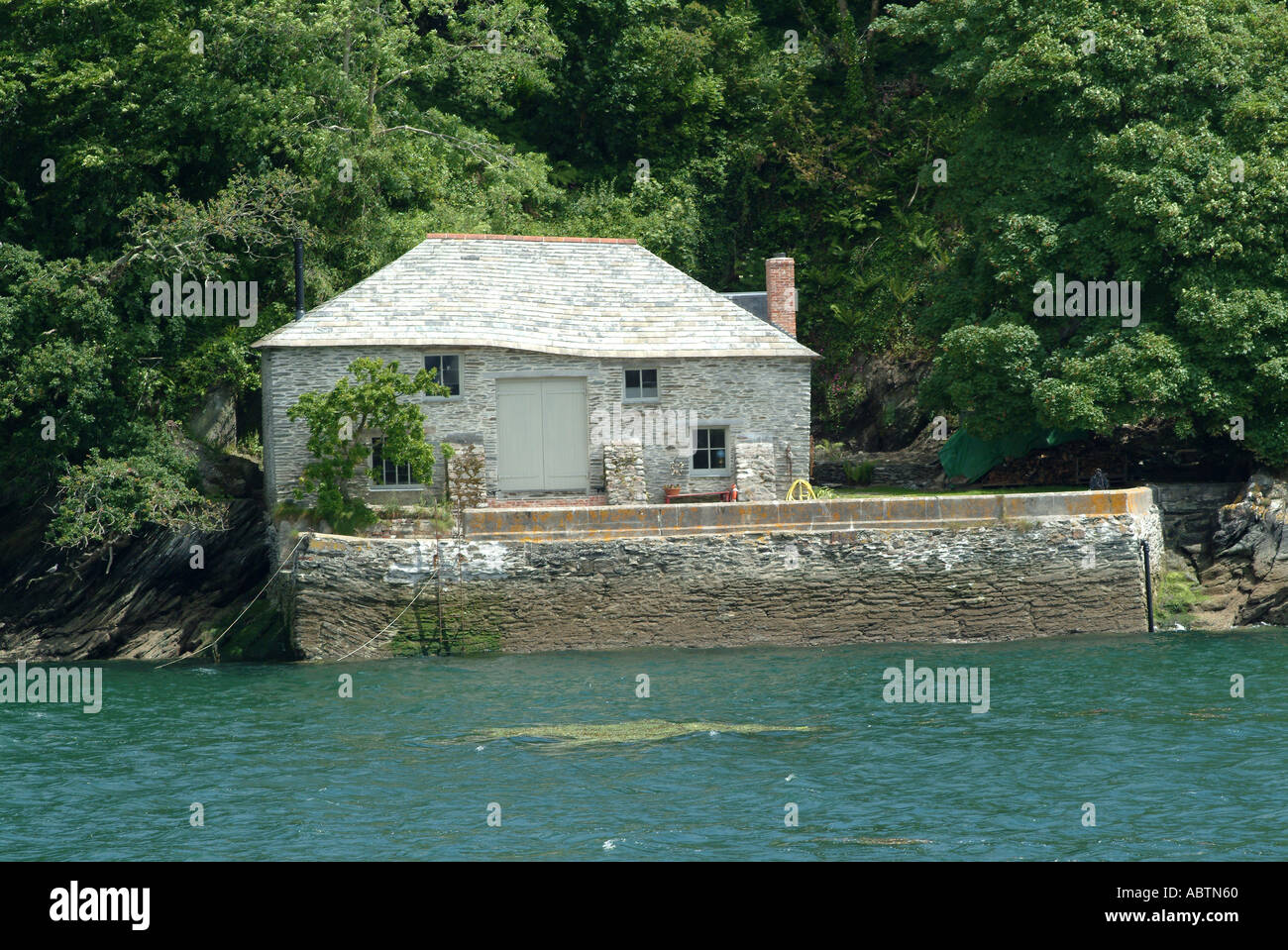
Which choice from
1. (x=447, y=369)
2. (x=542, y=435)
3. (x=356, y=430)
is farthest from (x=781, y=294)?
(x=356, y=430)

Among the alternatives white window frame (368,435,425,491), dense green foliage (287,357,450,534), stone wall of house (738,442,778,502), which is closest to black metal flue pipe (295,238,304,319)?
dense green foliage (287,357,450,534)

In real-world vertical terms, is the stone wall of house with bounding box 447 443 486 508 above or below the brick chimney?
below

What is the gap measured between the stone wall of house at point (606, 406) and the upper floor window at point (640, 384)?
20 centimetres

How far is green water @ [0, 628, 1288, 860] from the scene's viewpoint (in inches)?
671

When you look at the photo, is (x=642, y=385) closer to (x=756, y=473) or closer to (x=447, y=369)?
(x=756, y=473)

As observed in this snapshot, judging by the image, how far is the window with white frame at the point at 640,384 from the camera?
31781 mm

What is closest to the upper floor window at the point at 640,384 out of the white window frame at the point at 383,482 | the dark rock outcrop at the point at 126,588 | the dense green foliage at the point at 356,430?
the dense green foliage at the point at 356,430

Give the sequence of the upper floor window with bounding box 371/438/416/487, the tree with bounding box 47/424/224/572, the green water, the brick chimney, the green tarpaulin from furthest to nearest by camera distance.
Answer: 1. the brick chimney
2. the green tarpaulin
3. the upper floor window with bounding box 371/438/416/487
4. the tree with bounding box 47/424/224/572
5. the green water

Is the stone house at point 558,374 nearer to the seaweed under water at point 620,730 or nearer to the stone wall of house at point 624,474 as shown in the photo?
the stone wall of house at point 624,474

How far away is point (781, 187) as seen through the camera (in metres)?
44.7

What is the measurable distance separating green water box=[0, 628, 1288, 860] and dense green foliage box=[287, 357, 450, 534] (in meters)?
3.58

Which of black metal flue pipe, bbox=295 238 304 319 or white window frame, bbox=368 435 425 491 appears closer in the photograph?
white window frame, bbox=368 435 425 491

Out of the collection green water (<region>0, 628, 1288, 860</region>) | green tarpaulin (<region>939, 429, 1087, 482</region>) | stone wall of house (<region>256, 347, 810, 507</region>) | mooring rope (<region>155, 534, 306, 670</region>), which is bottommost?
green water (<region>0, 628, 1288, 860</region>)

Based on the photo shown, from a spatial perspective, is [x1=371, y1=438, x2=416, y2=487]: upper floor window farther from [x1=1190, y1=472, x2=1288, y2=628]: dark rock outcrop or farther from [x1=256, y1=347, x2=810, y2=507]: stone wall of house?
[x1=1190, y1=472, x2=1288, y2=628]: dark rock outcrop
